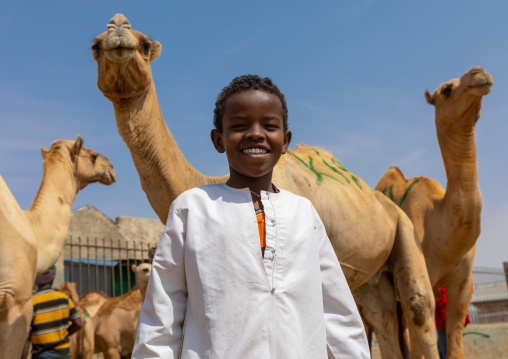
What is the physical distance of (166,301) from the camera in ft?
6.70

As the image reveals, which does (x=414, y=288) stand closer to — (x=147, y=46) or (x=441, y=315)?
(x=147, y=46)

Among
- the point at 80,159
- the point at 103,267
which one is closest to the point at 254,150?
the point at 80,159

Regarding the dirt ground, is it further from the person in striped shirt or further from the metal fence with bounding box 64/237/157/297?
the person in striped shirt

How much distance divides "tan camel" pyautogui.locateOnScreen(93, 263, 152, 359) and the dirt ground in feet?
21.9

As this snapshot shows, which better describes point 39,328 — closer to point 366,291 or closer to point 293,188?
point 293,188

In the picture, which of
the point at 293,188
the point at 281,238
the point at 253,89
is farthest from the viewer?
the point at 293,188

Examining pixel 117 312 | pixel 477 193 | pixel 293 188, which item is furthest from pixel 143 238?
pixel 293 188

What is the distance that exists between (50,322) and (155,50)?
3.33 metres

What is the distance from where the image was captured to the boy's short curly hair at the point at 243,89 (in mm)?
2355

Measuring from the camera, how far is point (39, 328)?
6.20 meters

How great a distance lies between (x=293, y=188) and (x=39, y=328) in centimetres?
322

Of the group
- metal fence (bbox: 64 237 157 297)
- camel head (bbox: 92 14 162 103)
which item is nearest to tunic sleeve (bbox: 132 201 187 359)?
camel head (bbox: 92 14 162 103)

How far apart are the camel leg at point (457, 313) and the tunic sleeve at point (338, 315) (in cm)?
590

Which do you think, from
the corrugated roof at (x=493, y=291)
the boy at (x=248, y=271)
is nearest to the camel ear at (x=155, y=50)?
the boy at (x=248, y=271)
